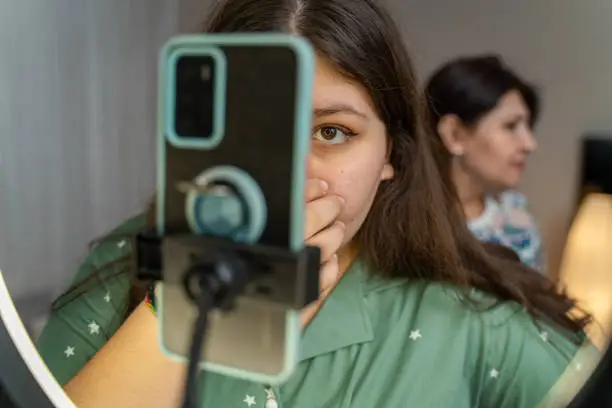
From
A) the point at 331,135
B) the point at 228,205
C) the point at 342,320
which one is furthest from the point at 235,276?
the point at 342,320

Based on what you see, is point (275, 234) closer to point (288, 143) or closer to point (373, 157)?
point (288, 143)

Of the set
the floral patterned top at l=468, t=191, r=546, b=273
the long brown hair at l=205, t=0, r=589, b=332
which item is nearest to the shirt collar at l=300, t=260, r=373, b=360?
the long brown hair at l=205, t=0, r=589, b=332

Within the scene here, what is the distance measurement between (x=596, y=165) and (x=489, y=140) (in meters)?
0.17

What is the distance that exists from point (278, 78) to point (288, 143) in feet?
0.07

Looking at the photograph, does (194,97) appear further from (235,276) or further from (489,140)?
(489,140)

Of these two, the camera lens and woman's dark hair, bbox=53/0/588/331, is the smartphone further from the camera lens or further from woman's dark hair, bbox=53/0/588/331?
woman's dark hair, bbox=53/0/588/331

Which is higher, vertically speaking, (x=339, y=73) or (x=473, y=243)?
(x=339, y=73)

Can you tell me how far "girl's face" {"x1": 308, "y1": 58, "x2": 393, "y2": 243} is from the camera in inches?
14.5

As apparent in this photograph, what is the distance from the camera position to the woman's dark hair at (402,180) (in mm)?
400

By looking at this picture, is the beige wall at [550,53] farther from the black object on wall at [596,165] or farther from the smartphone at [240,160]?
the smartphone at [240,160]

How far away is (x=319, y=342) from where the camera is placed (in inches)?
18.6

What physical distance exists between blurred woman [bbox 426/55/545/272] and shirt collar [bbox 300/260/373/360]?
0.13 m

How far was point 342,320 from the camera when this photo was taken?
1.60 ft

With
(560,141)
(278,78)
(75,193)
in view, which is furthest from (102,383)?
(560,141)
